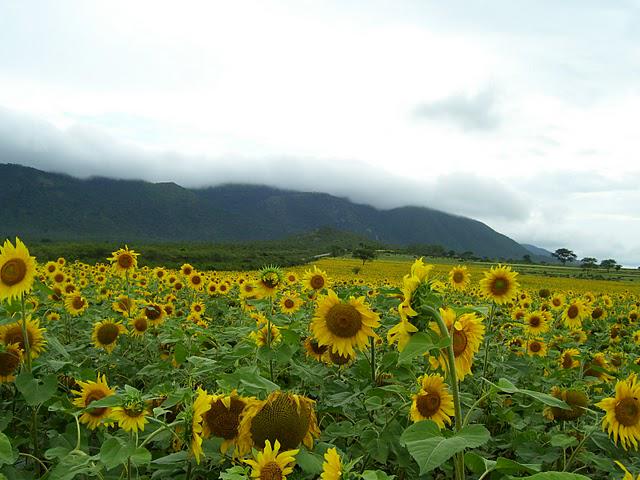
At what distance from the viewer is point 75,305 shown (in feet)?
21.4

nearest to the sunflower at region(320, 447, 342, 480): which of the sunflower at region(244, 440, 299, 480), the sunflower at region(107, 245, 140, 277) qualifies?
the sunflower at region(244, 440, 299, 480)

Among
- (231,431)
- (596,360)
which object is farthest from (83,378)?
(596,360)

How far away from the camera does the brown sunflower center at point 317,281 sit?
6098 mm

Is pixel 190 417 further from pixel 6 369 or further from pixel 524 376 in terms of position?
pixel 524 376

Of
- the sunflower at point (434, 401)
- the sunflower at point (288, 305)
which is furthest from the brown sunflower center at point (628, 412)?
the sunflower at point (288, 305)

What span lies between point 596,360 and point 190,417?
436 cm

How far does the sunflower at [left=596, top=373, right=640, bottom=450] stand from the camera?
263cm

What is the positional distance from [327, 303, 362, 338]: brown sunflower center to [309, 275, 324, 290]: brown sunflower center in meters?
2.95

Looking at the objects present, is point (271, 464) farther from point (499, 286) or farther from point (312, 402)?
point (499, 286)

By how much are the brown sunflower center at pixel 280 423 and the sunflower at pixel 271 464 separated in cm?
15

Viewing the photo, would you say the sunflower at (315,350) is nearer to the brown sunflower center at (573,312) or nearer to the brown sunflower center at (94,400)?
the brown sunflower center at (94,400)

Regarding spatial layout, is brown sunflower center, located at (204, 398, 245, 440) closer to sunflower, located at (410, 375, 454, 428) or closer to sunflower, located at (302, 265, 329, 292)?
sunflower, located at (410, 375, 454, 428)

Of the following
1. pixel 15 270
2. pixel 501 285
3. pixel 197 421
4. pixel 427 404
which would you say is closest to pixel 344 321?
pixel 427 404

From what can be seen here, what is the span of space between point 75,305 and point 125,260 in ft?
4.69
